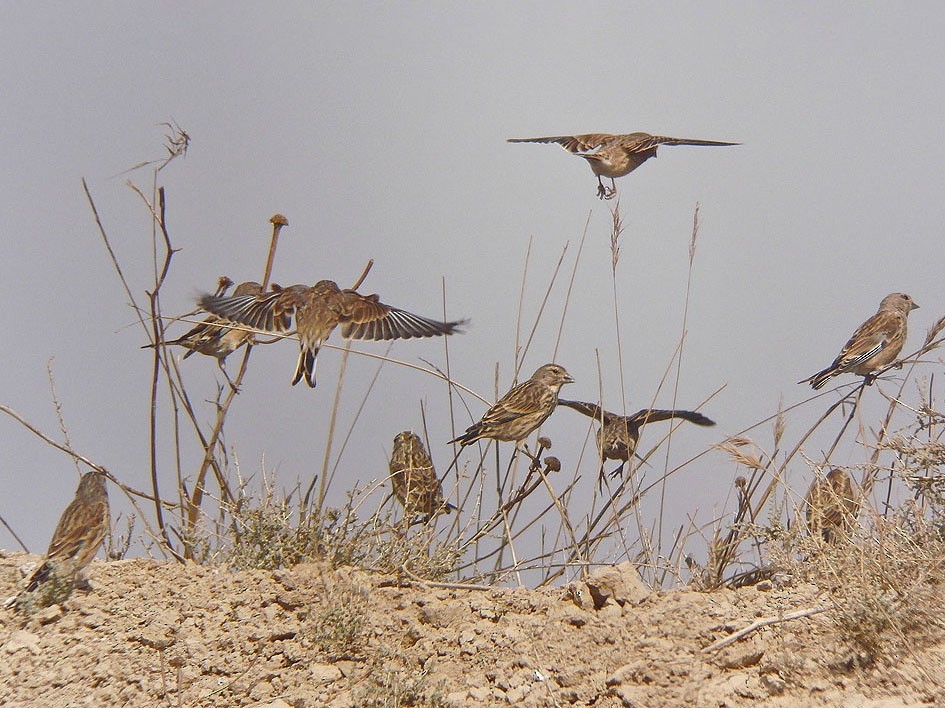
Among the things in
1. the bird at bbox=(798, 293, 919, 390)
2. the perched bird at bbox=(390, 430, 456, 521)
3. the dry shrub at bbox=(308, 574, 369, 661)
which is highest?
the bird at bbox=(798, 293, 919, 390)

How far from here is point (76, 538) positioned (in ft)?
17.7

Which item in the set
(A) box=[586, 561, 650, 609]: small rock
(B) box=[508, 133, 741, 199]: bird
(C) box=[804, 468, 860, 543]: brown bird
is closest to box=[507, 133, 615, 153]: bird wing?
(B) box=[508, 133, 741, 199]: bird

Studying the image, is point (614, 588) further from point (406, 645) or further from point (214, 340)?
point (214, 340)

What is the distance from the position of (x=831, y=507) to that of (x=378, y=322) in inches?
118

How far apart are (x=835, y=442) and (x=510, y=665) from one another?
2.42 meters

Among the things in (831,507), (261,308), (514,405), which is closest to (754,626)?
(831,507)

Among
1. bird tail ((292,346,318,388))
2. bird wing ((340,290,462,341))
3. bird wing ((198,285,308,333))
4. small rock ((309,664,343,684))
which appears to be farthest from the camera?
bird wing ((340,290,462,341))

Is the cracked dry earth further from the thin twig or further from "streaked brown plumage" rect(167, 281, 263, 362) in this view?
"streaked brown plumage" rect(167, 281, 263, 362)

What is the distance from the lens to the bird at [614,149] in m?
8.67

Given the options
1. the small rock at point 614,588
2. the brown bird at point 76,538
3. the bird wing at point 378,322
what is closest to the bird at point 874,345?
the bird wing at point 378,322

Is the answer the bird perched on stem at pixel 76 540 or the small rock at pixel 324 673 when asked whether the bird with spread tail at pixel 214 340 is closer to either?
the bird perched on stem at pixel 76 540

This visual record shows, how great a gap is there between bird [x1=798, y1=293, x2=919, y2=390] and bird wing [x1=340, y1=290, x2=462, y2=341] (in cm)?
271

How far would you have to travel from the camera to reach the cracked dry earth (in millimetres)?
4367

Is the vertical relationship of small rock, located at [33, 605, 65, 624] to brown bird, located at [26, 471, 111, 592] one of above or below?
below
